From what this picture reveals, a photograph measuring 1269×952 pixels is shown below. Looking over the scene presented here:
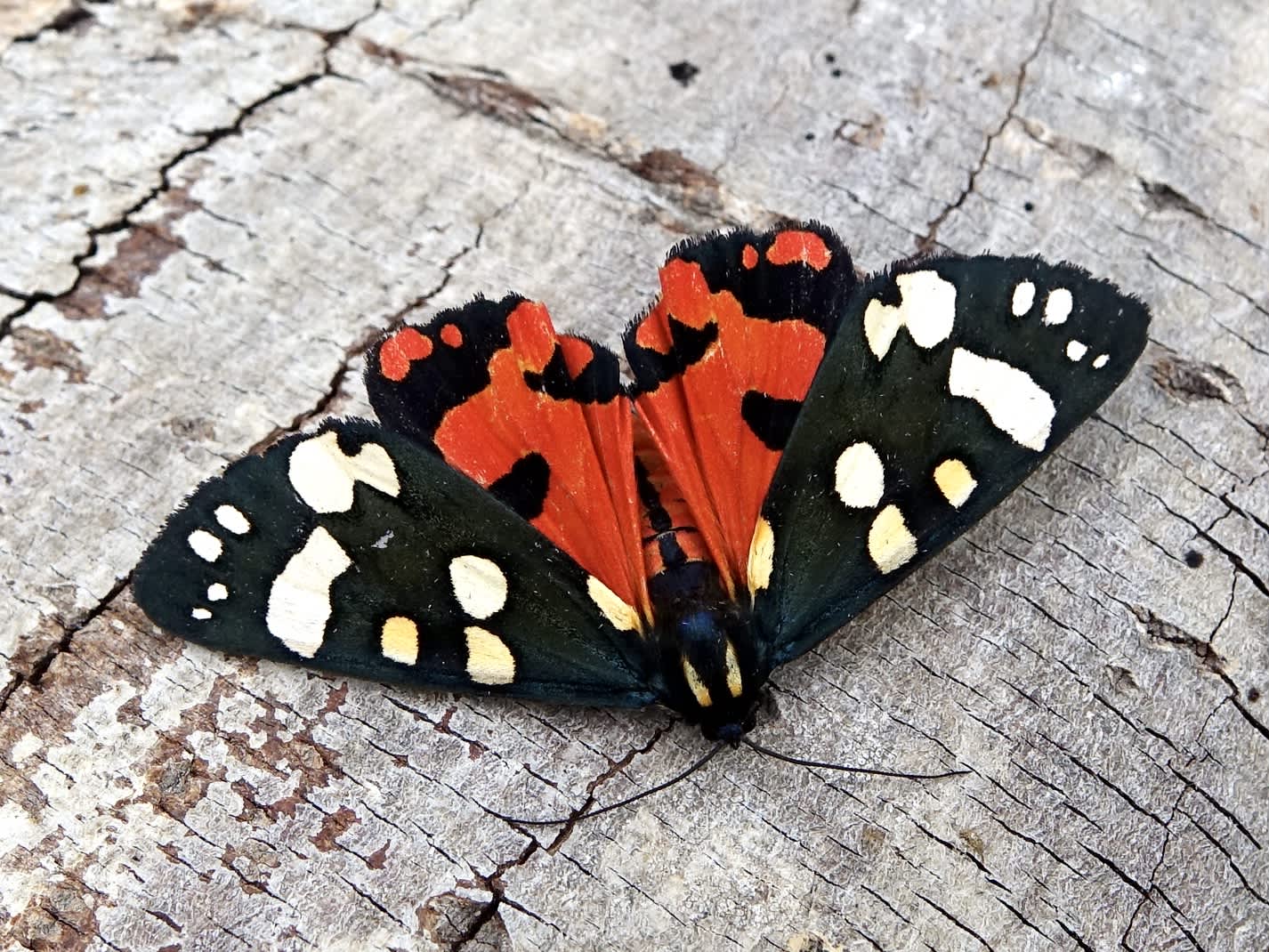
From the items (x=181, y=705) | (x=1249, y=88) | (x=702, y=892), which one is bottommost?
(x=702, y=892)

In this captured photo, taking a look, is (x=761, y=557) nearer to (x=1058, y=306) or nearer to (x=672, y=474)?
(x=672, y=474)

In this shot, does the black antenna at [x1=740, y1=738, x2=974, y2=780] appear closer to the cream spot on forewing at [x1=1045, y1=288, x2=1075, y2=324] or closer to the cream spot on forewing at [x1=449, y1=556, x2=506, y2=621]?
the cream spot on forewing at [x1=449, y1=556, x2=506, y2=621]

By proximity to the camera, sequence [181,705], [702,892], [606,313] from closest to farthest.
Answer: [702,892] → [181,705] → [606,313]

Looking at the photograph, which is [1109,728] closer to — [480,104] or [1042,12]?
[1042,12]

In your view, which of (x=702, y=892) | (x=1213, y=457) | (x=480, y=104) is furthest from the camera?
(x=480, y=104)

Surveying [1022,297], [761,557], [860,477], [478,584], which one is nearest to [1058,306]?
[1022,297]

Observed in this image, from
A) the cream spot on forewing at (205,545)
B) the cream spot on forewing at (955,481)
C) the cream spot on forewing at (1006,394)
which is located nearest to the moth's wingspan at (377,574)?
the cream spot on forewing at (205,545)

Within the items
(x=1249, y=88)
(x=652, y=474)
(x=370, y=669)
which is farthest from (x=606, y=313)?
(x=1249, y=88)

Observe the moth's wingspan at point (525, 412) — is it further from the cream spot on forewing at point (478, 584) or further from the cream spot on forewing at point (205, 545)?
the cream spot on forewing at point (205, 545)
